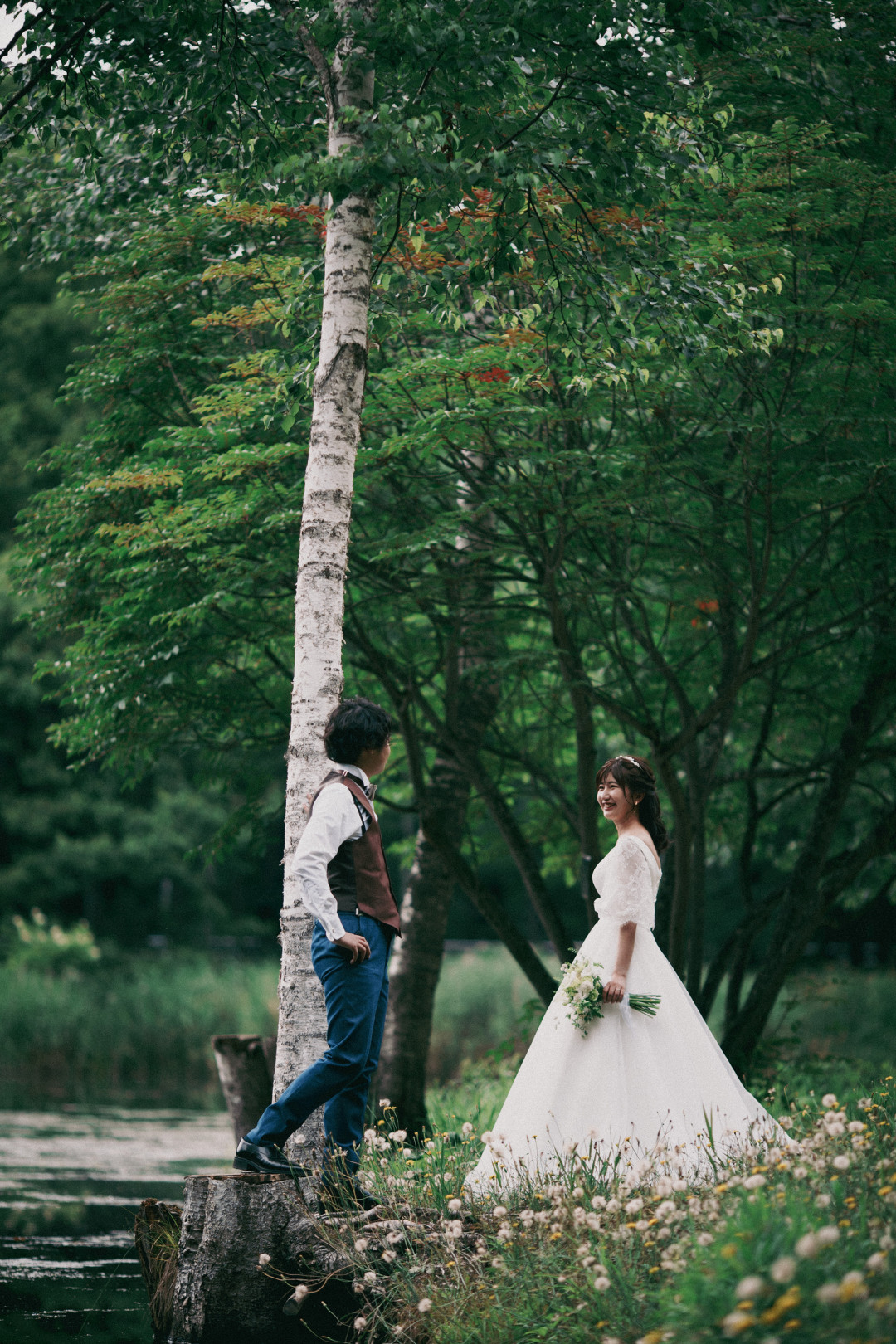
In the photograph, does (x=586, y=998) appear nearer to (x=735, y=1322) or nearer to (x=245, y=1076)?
(x=735, y=1322)

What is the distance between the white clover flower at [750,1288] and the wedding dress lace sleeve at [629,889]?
95.1 inches

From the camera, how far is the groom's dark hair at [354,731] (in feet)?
15.8

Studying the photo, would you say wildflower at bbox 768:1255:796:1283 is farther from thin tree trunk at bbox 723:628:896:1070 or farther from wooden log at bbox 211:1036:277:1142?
thin tree trunk at bbox 723:628:896:1070

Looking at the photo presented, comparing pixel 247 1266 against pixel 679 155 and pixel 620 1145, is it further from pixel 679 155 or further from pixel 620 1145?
pixel 679 155

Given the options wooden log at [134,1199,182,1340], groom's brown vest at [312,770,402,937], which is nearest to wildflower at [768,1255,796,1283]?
groom's brown vest at [312,770,402,937]

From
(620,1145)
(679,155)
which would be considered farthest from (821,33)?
(620,1145)

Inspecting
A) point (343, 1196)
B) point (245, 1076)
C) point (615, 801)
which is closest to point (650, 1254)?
point (343, 1196)

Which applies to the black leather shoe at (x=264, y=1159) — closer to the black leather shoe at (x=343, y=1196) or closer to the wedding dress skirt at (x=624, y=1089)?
the black leather shoe at (x=343, y=1196)

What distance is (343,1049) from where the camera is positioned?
4.57 metres

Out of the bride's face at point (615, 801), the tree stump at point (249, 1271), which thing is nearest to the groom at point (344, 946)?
the tree stump at point (249, 1271)

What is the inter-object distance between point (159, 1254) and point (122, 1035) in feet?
39.3

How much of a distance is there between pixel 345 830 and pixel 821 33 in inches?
195

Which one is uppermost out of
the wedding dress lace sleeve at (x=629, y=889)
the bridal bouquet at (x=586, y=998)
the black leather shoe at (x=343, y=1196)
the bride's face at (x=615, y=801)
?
the bride's face at (x=615, y=801)

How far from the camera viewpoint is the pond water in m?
5.48
